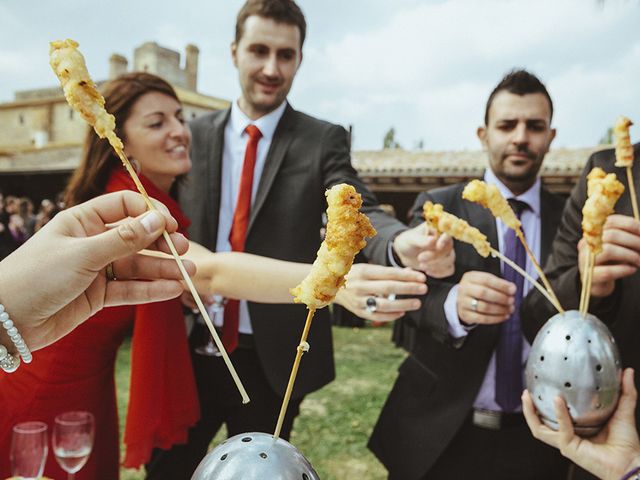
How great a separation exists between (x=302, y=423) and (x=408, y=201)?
288 inches

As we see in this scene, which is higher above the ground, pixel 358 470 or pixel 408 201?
pixel 408 201

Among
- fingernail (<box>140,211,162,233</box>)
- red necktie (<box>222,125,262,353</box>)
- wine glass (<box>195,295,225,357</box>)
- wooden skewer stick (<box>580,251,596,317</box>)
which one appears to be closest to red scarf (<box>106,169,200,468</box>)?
wine glass (<box>195,295,225,357</box>)

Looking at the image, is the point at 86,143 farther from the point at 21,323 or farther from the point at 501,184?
the point at 501,184

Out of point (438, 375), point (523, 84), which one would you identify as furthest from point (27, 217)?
point (523, 84)

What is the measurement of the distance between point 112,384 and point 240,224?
2.99 feet

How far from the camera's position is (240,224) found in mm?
2451

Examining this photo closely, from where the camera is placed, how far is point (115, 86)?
84.7 inches

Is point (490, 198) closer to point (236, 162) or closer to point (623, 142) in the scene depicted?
point (623, 142)

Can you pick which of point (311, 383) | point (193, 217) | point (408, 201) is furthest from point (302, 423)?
point (408, 201)

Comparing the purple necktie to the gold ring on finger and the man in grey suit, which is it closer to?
the man in grey suit

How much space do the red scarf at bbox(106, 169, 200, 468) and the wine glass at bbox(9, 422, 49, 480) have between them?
0.47m

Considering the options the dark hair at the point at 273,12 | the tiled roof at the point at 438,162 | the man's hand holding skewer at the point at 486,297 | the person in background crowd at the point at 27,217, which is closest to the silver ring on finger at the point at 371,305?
the man's hand holding skewer at the point at 486,297

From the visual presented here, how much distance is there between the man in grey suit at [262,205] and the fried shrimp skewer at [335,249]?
1.48 meters

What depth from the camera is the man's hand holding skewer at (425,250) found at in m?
1.79
